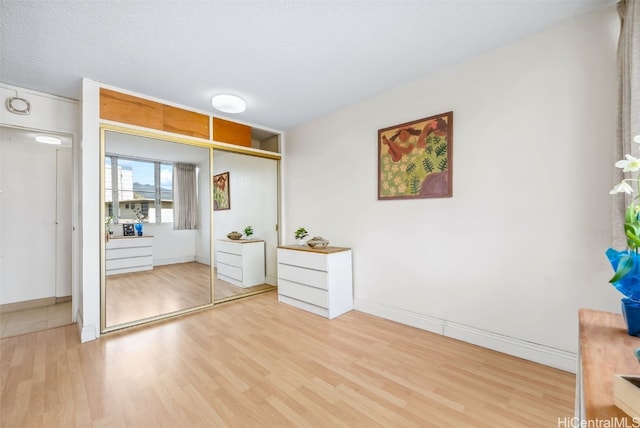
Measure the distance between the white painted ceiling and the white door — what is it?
1.09 m

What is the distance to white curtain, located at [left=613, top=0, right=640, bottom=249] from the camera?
151 centimetres

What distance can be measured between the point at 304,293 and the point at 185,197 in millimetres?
1980

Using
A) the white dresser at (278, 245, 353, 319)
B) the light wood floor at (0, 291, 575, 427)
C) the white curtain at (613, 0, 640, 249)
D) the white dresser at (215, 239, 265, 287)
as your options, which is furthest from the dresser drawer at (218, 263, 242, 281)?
the white curtain at (613, 0, 640, 249)

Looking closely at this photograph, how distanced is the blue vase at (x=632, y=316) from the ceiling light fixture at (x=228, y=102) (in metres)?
3.24

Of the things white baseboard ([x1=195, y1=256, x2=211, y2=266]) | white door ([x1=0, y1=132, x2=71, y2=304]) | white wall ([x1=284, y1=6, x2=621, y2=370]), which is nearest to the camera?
white wall ([x1=284, y1=6, x2=621, y2=370])

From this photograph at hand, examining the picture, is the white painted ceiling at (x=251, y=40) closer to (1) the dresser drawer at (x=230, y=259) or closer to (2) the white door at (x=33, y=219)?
(2) the white door at (x=33, y=219)

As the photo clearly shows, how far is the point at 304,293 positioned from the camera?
3258mm

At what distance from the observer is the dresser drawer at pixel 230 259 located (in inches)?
142

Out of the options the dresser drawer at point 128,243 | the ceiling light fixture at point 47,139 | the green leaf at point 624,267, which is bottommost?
the dresser drawer at point 128,243

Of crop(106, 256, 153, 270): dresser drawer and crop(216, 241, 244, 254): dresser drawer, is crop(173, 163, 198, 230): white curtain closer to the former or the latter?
crop(216, 241, 244, 254): dresser drawer

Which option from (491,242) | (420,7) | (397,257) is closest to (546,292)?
(491,242)

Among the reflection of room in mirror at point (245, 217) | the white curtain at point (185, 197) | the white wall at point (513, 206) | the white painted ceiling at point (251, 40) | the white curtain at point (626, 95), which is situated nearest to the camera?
the white curtain at point (626, 95)

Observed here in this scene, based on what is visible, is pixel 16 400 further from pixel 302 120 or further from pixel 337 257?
pixel 302 120

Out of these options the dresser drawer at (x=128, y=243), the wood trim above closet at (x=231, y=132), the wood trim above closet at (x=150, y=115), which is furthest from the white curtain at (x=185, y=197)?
the wood trim above closet at (x=231, y=132)
